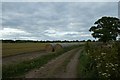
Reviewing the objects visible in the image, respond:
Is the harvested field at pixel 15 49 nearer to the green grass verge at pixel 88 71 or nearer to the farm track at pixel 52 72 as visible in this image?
the farm track at pixel 52 72

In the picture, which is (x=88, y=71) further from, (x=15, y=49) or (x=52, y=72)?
(x=15, y=49)

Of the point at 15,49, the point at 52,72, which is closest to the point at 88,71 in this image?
the point at 52,72

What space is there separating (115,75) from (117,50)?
1899mm

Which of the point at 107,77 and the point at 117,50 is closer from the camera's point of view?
the point at 107,77

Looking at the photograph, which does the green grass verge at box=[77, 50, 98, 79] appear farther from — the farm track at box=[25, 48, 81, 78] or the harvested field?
the harvested field

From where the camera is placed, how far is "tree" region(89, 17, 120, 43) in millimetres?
55656

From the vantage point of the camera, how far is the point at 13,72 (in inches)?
648

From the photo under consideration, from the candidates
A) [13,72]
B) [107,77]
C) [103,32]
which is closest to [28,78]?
[13,72]

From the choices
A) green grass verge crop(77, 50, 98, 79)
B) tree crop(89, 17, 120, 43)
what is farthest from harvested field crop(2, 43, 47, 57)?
green grass verge crop(77, 50, 98, 79)

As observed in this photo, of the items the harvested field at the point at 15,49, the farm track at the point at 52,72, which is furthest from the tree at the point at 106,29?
the farm track at the point at 52,72

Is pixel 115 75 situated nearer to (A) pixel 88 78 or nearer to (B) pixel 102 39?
(A) pixel 88 78

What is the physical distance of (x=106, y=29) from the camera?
56625mm

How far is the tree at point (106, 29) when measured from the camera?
183 feet

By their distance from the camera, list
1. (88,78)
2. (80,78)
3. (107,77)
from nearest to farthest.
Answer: (107,77) → (88,78) → (80,78)
